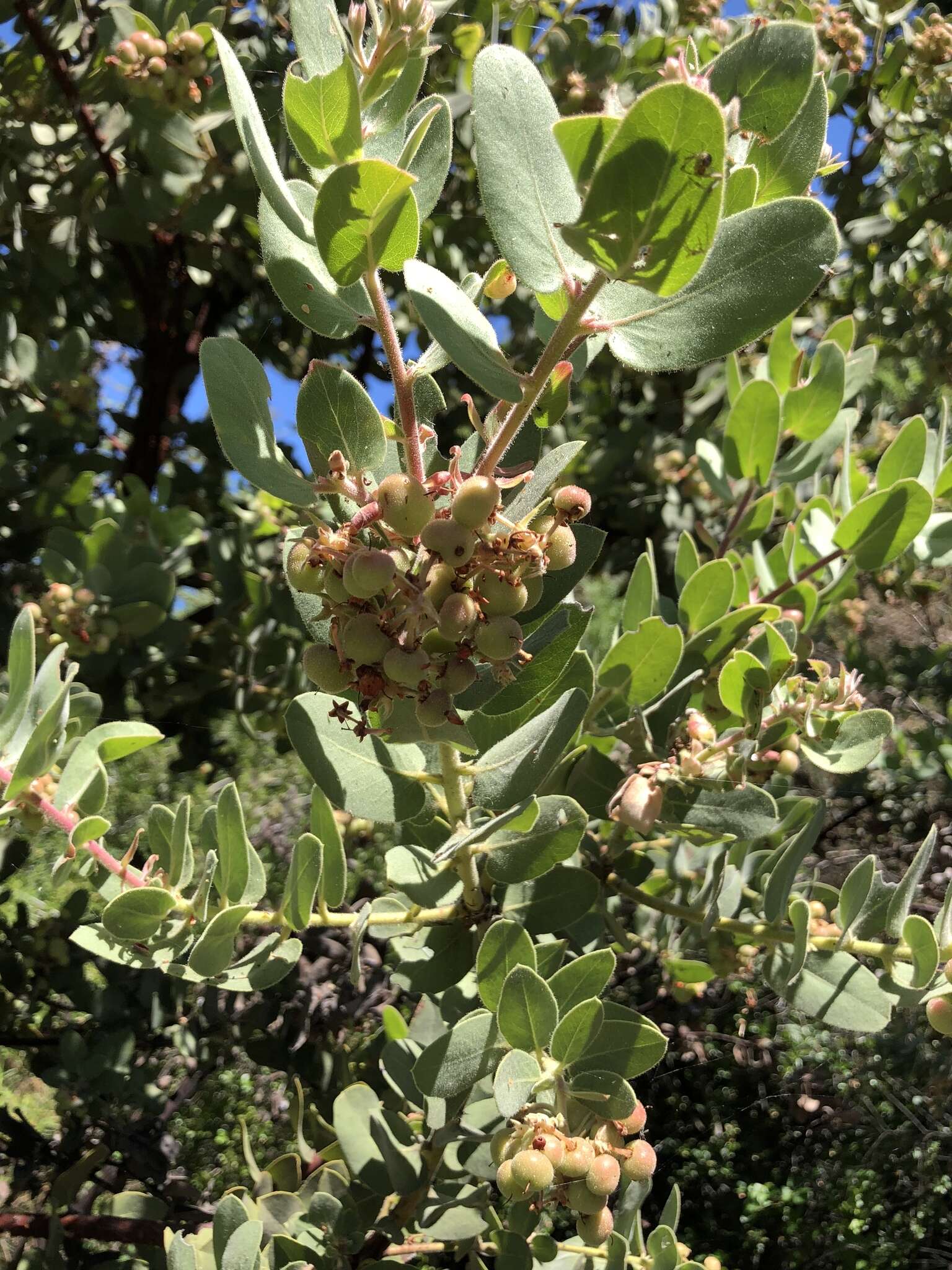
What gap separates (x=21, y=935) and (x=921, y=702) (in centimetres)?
288

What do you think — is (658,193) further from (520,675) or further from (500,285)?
(520,675)

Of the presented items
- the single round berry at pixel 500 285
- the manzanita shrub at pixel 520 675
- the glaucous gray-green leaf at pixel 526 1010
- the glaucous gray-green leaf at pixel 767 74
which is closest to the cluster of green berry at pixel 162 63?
the manzanita shrub at pixel 520 675

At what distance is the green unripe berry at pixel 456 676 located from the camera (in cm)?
70

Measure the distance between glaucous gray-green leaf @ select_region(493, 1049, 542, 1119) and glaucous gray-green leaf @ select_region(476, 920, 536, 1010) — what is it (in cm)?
7

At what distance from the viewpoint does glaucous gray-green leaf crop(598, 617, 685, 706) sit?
1.17 meters

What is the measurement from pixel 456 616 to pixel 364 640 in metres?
0.07

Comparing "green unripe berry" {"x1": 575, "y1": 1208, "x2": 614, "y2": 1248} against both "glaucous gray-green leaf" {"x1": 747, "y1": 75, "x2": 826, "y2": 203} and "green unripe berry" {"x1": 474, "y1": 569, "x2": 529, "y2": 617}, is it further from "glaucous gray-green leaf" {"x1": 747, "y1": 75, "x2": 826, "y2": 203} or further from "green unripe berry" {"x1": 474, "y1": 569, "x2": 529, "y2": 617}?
"glaucous gray-green leaf" {"x1": 747, "y1": 75, "x2": 826, "y2": 203}

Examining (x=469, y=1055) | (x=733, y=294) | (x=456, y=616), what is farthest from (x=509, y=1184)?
(x=733, y=294)

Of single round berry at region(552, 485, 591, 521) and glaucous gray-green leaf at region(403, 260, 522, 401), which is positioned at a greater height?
glaucous gray-green leaf at region(403, 260, 522, 401)

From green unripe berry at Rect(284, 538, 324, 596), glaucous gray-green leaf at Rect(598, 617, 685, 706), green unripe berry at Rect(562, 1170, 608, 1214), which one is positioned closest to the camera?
green unripe berry at Rect(284, 538, 324, 596)

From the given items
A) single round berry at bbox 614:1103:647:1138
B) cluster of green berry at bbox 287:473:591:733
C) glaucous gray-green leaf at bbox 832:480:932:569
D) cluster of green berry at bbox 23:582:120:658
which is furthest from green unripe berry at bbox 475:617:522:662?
cluster of green berry at bbox 23:582:120:658

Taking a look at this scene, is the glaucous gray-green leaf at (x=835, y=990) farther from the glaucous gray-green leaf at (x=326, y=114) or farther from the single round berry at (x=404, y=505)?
the glaucous gray-green leaf at (x=326, y=114)

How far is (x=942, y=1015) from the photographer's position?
3.20 ft

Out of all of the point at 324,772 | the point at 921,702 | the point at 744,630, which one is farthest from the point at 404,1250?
the point at 921,702
